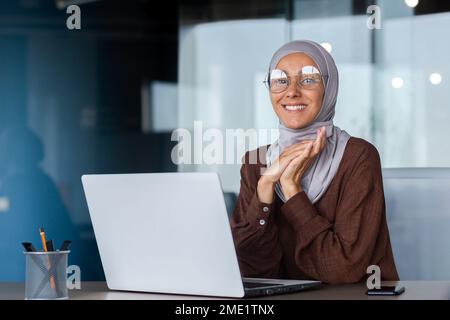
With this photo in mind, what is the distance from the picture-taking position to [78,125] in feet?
13.2

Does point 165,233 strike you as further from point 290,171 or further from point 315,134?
point 315,134

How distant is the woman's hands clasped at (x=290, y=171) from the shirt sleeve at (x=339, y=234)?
Result: 44mm

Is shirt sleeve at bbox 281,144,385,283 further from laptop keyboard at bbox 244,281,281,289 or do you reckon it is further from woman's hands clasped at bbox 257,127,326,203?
laptop keyboard at bbox 244,281,281,289

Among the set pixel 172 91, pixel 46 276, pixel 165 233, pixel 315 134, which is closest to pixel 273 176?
pixel 315 134

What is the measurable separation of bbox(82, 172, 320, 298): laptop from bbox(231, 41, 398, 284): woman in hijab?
A: 0.85ft

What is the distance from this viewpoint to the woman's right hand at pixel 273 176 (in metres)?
2.38

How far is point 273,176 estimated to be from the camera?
238 centimetres

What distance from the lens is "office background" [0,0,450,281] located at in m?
3.81

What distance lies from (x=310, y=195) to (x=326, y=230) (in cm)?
25

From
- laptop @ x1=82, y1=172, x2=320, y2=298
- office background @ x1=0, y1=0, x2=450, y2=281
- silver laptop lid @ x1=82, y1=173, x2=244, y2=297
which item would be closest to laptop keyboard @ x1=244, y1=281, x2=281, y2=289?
laptop @ x1=82, y1=172, x2=320, y2=298

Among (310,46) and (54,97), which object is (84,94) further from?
(310,46)

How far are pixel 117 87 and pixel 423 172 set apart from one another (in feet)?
4.83
